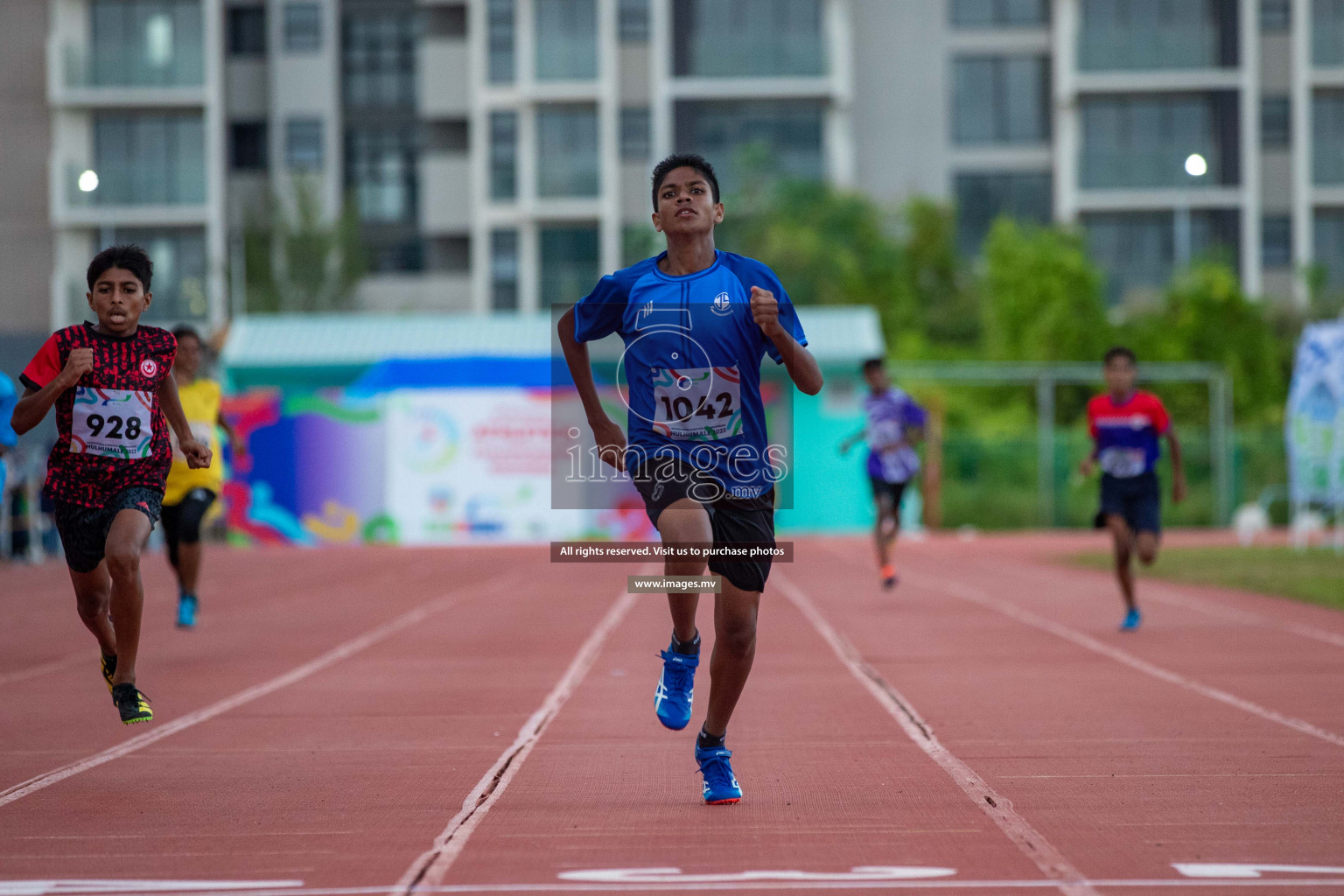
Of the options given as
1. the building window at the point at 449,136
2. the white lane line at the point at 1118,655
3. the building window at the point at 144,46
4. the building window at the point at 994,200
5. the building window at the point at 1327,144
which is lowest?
the white lane line at the point at 1118,655

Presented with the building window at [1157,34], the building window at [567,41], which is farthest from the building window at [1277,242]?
the building window at [567,41]

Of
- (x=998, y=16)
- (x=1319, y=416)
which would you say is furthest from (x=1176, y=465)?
(x=998, y=16)

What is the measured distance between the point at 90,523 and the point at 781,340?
3.16 metres

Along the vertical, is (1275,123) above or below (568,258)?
above

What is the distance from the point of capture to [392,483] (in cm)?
2873

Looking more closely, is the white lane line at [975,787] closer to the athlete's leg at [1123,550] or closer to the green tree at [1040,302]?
the athlete's leg at [1123,550]

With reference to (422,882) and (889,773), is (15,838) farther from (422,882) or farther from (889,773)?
(889,773)

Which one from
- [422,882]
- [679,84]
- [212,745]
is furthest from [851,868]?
[679,84]

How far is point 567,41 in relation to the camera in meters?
43.9

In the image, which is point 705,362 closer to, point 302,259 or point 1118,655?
point 1118,655

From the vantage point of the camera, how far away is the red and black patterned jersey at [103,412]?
6539 mm

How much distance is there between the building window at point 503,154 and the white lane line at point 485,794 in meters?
36.0

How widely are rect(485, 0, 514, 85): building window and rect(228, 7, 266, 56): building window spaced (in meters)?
7.42

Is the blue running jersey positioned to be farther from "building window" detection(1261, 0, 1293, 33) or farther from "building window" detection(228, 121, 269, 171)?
"building window" detection(228, 121, 269, 171)
